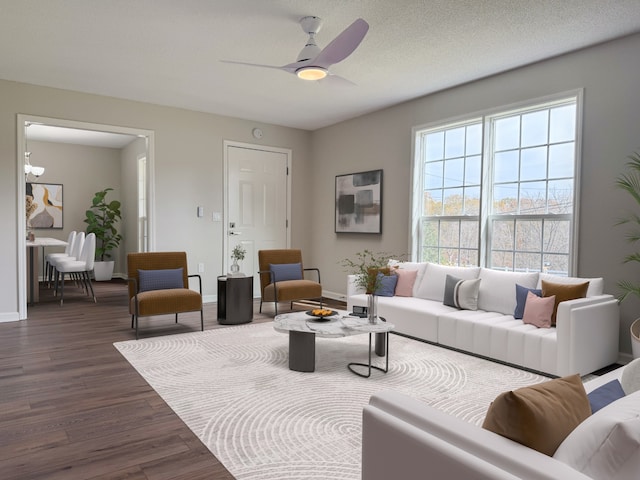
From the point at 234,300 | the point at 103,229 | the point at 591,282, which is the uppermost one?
the point at 103,229

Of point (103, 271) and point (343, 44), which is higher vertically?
point (343, 44)

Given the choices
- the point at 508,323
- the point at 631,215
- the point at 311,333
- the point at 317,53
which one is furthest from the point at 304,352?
the point at 631,215

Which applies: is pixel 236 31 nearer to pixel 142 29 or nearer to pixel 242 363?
pixel 142 29

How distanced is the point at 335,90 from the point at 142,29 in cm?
226

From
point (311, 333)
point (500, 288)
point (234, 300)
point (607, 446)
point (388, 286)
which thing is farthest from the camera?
point (234, 300)

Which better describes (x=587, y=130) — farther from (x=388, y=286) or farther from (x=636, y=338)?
(x=388, y=286)

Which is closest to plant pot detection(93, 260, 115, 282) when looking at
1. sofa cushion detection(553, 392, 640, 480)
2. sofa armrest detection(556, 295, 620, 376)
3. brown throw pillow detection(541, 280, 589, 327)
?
brown throw pillow detection(541, 280, 589, 327)

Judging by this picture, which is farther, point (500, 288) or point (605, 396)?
point (500, 288)

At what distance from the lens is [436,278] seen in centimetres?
476

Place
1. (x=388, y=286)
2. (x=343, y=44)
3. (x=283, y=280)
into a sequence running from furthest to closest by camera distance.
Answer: (x=283, y=280)
(x=388, y=286)
(x=343, y=44)

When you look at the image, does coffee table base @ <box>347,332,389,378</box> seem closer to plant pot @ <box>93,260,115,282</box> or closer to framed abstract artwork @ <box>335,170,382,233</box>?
framed abstract artwork @ <box>335,170,382,233</box>

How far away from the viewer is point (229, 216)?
21.7 ft

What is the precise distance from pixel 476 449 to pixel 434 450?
0.11m

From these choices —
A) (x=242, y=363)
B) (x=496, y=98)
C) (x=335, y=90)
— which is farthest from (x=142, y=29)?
(x=496, y=98)
